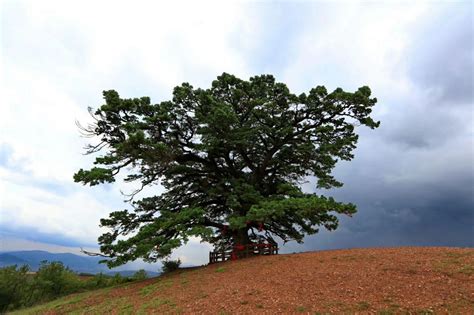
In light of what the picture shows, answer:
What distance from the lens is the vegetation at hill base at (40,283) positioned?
84.1ft

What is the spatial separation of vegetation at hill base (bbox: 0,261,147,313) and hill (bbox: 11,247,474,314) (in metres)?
8.43

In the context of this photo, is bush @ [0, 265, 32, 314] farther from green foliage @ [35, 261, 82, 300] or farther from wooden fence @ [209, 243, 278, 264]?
wooden fence @ [209, 243, 278, 264]

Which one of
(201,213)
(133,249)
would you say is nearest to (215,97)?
(201,213)

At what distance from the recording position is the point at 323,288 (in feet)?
42.1

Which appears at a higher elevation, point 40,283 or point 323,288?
point 40,283

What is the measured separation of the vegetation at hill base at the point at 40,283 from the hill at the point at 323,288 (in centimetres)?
843

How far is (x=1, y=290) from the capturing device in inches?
997

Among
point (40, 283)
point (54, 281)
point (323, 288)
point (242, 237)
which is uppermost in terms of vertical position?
point (242, 237)

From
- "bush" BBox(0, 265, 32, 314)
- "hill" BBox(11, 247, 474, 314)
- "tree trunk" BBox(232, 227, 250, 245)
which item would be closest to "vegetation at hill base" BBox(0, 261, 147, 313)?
"bush" BBox(0, 265, 32, 314)

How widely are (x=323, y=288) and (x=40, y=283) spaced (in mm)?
24682

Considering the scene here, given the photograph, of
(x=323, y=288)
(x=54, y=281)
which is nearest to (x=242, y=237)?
(x=323, y=288)

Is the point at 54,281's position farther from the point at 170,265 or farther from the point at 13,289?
the point at 170,265

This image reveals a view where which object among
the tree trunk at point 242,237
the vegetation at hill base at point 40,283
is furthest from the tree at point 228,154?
the vegetation at hill base at point 40,283

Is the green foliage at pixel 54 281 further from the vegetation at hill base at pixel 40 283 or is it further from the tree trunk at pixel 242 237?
the tree trunk at pixel 242 237
